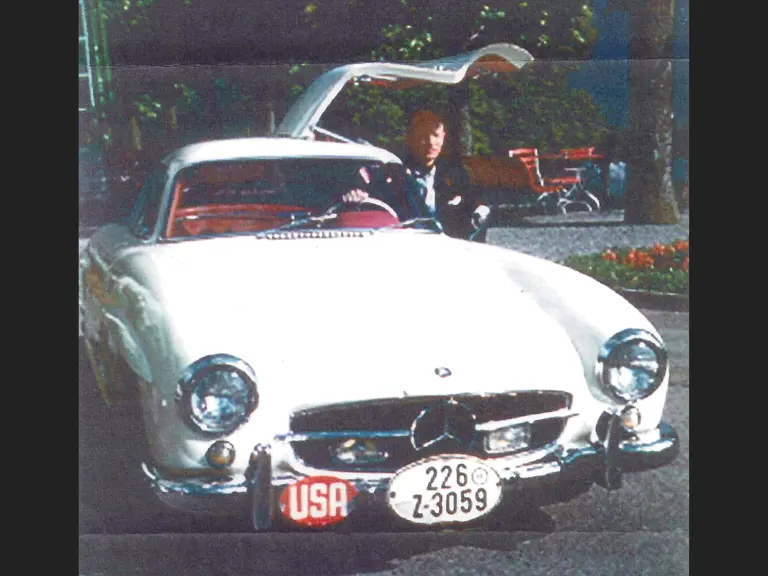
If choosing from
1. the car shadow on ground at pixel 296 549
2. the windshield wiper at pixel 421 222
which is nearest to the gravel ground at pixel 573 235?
the windshield wiper at pixel 421 222

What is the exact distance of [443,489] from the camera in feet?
9.54

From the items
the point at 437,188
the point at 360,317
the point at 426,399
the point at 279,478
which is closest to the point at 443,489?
the point at 426,399

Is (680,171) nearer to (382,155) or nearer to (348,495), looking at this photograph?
(382,155)

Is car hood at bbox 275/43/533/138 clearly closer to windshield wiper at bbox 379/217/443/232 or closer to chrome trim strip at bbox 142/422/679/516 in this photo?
windshield wiper at bbox 379/217/443/232

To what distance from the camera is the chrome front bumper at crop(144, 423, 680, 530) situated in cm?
281

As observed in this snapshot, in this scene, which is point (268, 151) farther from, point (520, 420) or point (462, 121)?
point (520, 420)

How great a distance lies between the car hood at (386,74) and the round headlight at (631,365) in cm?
117

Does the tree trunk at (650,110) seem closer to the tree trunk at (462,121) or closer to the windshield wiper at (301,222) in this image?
the tree trunk at (462,121)

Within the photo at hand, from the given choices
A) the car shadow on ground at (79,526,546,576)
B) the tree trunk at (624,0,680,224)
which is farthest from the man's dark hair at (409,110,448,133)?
the car shadow on ground at (79,526,546,576)

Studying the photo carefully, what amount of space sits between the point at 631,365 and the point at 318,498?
3.79 ft

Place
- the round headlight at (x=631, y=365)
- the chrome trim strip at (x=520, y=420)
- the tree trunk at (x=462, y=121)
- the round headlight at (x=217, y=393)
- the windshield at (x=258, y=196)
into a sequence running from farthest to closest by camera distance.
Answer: the tree trunk at (x=462, y=121), the windshield at (x=258, y=196), the round headlight at (x=631, y=365), the chrome trim strip at (x=520, y=420), the round headlight at (x=217, y=393)

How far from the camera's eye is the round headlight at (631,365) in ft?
9.91

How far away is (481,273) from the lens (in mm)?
3350

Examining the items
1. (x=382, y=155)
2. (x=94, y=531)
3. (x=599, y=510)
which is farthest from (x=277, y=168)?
(x=599, y=510)
